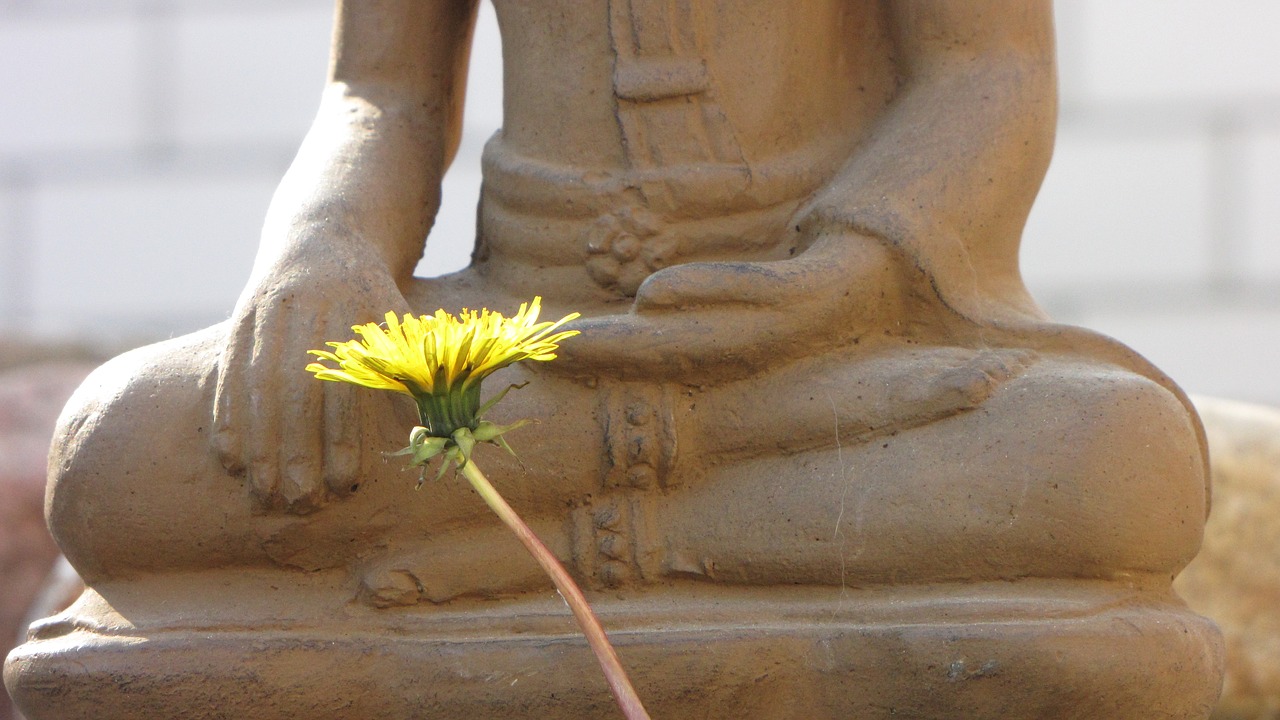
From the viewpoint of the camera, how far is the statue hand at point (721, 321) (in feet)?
5.43

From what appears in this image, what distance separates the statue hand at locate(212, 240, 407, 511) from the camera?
1.60 meters

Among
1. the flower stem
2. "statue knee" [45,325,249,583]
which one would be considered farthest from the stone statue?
the flower stem

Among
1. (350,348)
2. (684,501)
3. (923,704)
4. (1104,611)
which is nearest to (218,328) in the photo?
(684,501)

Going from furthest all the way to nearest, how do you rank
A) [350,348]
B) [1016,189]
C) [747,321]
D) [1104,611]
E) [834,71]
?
1. [834,71]
2. [1016,189]
3. [747,321]
4. [1104,611]
5. [350,348]

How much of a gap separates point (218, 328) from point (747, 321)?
22.8 inches

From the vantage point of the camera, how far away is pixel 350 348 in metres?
1.12

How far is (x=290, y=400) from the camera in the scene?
160 cm

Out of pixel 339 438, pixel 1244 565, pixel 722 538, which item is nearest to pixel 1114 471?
pixel 722 538

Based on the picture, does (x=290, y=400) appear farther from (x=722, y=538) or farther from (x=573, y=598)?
(x=573, y=598)

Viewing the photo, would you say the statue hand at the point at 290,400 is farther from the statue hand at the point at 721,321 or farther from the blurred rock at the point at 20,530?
the blurred rock at the point at 20,530

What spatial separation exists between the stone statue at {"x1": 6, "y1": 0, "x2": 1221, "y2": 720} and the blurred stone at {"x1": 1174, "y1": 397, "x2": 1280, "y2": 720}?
128 centimetres

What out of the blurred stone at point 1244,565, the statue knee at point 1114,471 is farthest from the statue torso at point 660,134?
the blurred stone at point 1244,565

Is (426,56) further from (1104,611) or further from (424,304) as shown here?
(1104,611)

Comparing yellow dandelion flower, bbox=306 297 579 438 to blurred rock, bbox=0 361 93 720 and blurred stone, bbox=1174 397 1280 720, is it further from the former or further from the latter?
blurred rock, bbox=0 361 93 720
